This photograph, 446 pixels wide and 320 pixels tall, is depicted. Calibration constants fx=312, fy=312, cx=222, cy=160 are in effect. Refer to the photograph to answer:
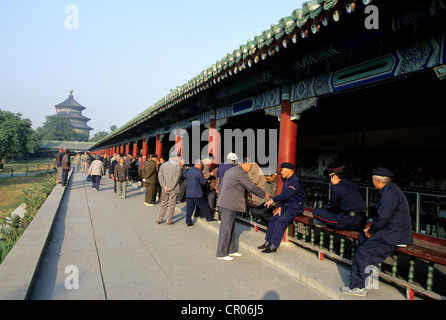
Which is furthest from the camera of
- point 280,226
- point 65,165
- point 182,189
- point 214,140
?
point 65,165

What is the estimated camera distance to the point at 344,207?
469cm

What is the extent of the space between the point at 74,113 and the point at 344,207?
127m

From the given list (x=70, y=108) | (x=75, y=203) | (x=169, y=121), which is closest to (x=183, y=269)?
(x=75, y=203)

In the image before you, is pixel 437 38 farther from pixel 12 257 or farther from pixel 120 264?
pixel 12 257

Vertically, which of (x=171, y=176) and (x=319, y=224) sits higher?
(x=171, y=176)

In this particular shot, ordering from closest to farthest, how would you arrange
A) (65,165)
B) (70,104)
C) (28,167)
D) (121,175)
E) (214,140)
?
(214,140) < (121,175) < (65,165) < (28,167) < (70,104)

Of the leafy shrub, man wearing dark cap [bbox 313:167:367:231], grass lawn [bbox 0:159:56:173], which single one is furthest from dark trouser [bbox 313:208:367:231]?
grass lawn [bbox 0:159:56:173]

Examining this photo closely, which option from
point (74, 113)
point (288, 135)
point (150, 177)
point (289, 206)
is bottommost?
point (289, 206)

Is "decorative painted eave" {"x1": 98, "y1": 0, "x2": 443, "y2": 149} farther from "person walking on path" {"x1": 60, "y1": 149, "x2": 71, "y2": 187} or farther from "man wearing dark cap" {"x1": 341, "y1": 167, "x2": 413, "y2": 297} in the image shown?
"person walking on path" {"x1": 60, "y1": 149, "x2": 71, "y2": 187}

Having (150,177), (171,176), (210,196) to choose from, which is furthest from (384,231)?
(150,177)

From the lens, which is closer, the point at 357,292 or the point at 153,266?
the point at 357,292

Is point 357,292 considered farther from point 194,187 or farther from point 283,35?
point 194,187

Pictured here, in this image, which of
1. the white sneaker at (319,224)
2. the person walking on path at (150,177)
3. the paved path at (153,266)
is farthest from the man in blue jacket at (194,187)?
the person walking on path at (150,177)

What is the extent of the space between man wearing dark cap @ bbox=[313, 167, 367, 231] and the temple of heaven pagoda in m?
123
